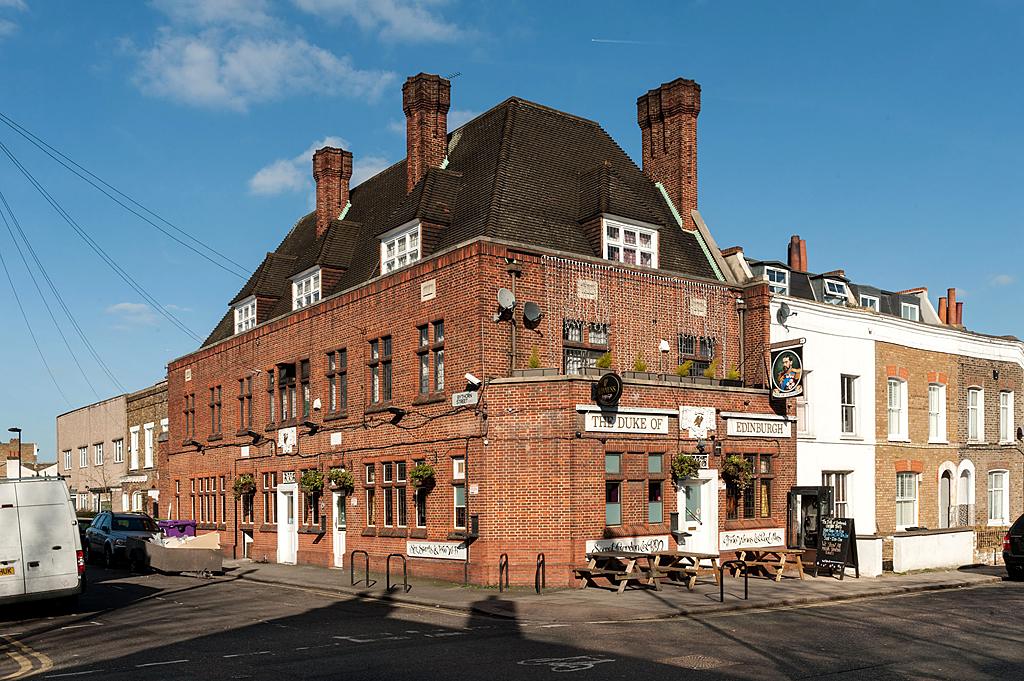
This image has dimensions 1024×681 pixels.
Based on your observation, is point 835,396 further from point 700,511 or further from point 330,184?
point 330,184

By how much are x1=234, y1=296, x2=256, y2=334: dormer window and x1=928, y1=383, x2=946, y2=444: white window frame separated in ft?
80.9

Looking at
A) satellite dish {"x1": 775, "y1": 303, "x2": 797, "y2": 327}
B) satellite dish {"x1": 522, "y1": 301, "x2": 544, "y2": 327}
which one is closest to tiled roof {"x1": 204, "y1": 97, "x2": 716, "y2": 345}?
satellite dish {"x1": 522, "y1": 301, "x2": 544, "y2": 327}

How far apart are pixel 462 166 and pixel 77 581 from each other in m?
16.0

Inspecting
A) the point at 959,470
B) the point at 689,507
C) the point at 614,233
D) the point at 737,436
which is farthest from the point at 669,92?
the point at 959,470

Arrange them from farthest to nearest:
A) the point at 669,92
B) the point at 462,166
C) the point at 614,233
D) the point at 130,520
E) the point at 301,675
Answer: the point at 130,520 < the point at 669,92 < the point at 462,166 < the point at 614,233 < the point at 301,675

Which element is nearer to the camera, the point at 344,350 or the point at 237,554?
the point at 344,350

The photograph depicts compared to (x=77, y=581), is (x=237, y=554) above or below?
below

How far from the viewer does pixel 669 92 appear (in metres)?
32.0

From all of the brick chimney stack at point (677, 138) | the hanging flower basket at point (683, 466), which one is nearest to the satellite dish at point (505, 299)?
the hanging flower basket at point (683, 466)

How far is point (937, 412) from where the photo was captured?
3356 cm

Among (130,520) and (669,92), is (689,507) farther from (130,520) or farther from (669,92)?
(130,520)

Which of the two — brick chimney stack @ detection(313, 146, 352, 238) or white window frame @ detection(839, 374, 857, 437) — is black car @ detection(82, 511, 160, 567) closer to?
brick chimney stack @ detection(313, 146, 352, 238)

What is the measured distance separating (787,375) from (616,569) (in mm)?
7695

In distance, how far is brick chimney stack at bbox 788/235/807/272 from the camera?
36.5 meters
